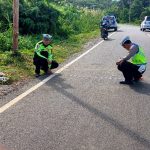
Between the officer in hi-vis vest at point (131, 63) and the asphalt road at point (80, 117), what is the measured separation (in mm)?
294

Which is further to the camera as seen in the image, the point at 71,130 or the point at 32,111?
the point at 32,111

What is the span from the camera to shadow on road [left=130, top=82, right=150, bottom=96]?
9.86m

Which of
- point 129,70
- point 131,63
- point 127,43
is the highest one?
point 127,43

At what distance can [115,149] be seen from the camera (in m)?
5.78

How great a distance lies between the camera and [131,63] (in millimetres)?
10891

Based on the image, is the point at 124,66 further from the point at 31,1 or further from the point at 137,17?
the point at 137,17

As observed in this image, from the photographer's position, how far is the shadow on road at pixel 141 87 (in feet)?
32.3

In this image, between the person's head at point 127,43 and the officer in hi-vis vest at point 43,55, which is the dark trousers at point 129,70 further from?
the officer in hi-vis vest at point 43,55

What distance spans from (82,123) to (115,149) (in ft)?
4.42

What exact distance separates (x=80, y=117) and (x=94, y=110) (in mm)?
608

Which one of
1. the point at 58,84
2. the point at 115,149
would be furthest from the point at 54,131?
the point at 58,84

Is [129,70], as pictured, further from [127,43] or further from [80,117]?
[80,117]

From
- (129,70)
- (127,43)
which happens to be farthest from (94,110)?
(127,43)

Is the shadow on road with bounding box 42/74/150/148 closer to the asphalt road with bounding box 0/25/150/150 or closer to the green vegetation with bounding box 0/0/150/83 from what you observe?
the asphalt road with bounding box 0/25/150/150
